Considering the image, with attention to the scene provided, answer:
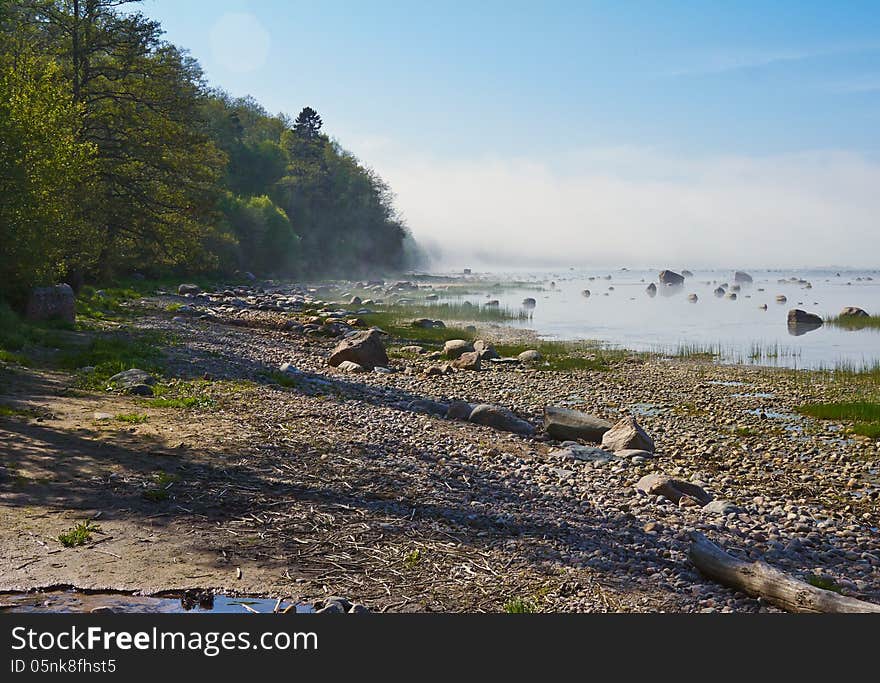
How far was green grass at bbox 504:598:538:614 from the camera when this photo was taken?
6.43 meters

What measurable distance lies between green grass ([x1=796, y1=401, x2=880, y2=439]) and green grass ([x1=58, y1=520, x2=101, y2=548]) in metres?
16.8

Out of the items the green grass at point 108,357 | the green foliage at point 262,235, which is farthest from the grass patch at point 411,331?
the green foliage at point 262,235

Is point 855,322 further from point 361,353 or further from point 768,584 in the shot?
point 768,584

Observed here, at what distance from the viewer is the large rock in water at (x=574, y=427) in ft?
52.5

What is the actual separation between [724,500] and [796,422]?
28.6 feet

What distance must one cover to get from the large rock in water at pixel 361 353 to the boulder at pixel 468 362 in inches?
114

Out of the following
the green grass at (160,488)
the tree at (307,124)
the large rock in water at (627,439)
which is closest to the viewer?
the green grass at (160,488)

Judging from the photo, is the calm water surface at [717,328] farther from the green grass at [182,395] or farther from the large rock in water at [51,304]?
the large rock in water at [51,304]

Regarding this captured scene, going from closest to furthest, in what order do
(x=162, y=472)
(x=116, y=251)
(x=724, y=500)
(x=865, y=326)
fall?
(x=162, y=472) < (x=724, y=500) < (x=116, y=251) < (x=865, y=326)

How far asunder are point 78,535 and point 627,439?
1061 cm

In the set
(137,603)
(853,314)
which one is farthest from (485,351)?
(853,314)

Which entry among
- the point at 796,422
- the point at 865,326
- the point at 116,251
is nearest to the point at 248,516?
the point at 796,422

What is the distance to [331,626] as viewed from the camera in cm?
511

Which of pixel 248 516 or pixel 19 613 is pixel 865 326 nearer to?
Answer: pixel 248 516
